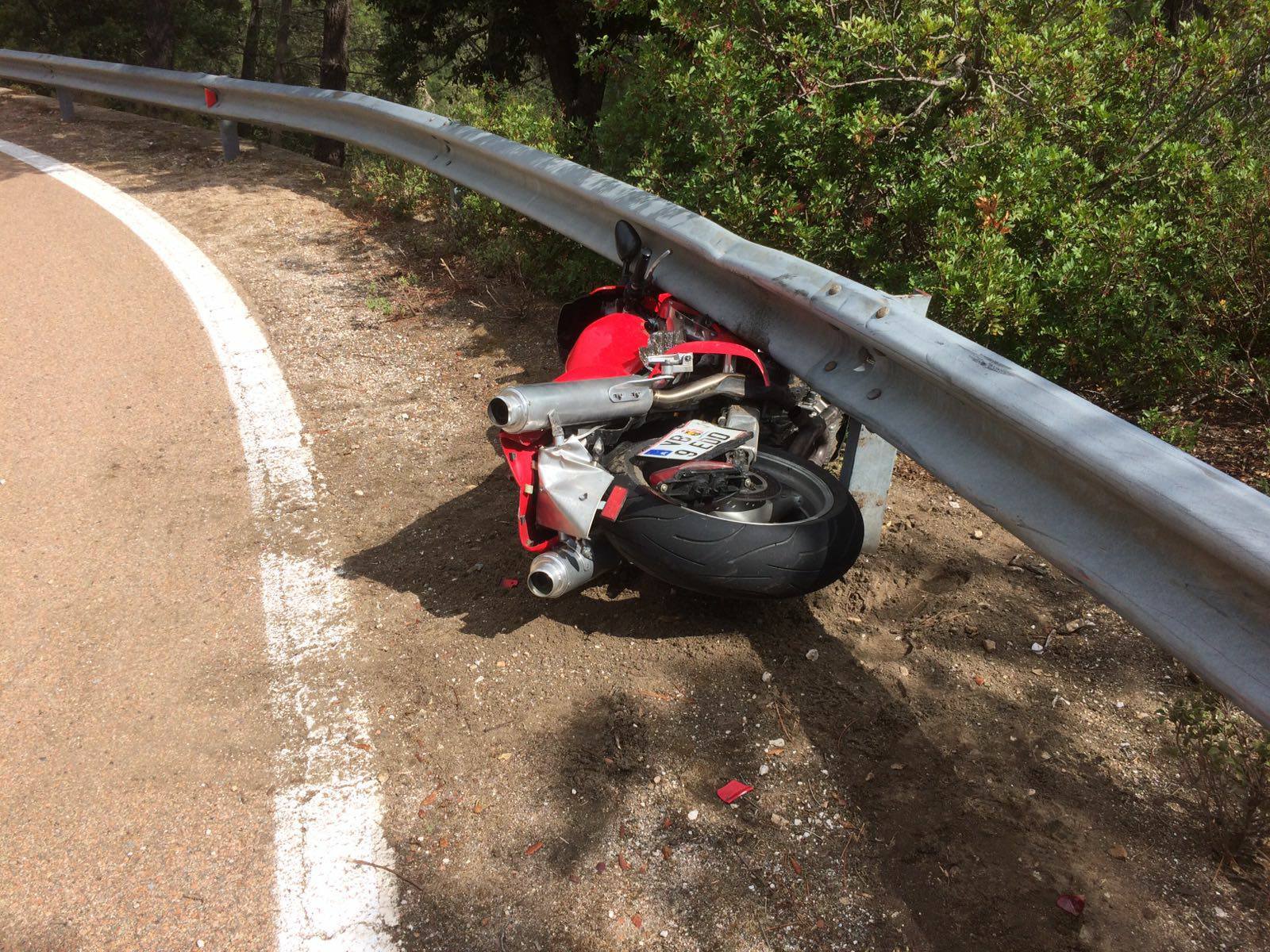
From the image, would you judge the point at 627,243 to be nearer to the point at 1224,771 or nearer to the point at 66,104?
the point at 1224,771

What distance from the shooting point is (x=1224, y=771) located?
8.66 ft

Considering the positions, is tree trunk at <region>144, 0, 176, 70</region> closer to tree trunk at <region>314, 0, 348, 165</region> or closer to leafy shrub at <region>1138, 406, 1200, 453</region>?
tree trunk at <region>314, 0, 348, 165</region>

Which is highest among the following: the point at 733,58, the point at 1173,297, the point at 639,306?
the point at 733,58

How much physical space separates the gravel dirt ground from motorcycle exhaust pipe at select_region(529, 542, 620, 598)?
252 millimetres

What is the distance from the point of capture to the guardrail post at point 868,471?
3760 mm

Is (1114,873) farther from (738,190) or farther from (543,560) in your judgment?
(738,190)

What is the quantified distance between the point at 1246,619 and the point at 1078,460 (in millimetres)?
546

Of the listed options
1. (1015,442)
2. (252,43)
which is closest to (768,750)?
(1015,442)

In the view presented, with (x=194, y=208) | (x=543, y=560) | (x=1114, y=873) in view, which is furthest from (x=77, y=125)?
(x=1114, y=873)

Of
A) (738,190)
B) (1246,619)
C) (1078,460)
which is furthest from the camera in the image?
(738,190)

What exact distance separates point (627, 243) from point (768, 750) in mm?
2749

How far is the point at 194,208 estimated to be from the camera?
846 centimetres

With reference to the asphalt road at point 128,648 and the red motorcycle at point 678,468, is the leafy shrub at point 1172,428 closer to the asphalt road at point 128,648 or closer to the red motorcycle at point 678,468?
the red motorcycle at point 678,468

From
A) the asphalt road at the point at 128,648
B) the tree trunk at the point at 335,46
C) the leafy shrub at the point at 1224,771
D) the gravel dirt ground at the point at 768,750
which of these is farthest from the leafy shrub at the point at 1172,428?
the tree trunk at the point at 335,46
